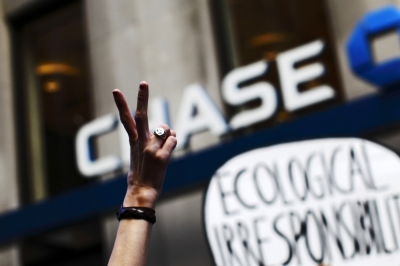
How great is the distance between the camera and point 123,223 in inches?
68.8

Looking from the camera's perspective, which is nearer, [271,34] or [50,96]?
[271,34]

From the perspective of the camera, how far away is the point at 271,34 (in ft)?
27.2

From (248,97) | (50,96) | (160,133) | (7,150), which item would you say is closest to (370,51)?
(248,97)

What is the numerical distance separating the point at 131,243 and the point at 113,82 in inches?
305

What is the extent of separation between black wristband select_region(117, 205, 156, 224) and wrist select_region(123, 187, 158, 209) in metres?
0.01

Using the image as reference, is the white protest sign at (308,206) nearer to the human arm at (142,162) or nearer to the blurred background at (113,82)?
the blurred background at (113,82)

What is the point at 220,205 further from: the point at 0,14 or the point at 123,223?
the point at 0,14

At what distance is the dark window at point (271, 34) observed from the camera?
7.71m

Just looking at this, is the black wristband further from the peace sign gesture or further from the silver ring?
the silver ring

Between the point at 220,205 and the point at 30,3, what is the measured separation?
596 centimetres

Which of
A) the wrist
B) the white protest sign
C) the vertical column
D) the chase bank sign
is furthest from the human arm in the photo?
the vertical column

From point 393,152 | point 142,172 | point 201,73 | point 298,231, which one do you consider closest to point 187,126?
point 201,73

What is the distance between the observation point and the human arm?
1734mm

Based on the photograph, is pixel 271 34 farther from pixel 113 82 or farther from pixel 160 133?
pixel 160 133
